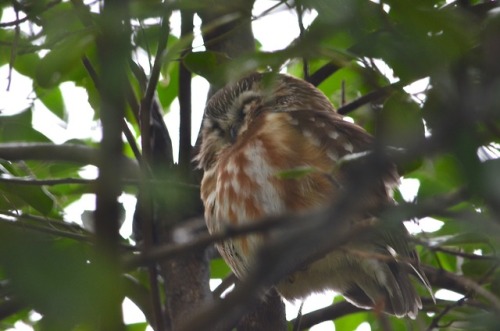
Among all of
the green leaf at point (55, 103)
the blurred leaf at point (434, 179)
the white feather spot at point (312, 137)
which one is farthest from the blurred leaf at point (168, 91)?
the blurred leaf at point (434, 179)

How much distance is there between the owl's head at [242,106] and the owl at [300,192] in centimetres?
2

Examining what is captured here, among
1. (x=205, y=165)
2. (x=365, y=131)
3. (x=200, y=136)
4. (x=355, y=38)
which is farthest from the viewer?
(x=200, y=136)

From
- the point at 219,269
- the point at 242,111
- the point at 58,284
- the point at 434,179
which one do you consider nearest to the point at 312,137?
the point at 242,111

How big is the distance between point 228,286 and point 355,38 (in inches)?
98.1

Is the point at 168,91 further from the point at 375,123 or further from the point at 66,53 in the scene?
the point at 375,123

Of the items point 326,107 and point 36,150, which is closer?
point 36,150

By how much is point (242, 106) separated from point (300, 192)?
0.91m

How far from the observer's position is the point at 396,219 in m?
1.07

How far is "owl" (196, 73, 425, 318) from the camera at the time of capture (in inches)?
127

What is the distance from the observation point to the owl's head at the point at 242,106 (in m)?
3.89

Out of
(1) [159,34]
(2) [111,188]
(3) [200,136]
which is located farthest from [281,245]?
(3) [200,136]

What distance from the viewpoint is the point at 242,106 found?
405 centimetres

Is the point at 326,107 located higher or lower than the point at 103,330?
higher

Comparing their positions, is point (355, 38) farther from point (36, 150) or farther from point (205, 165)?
point (205, 165)
